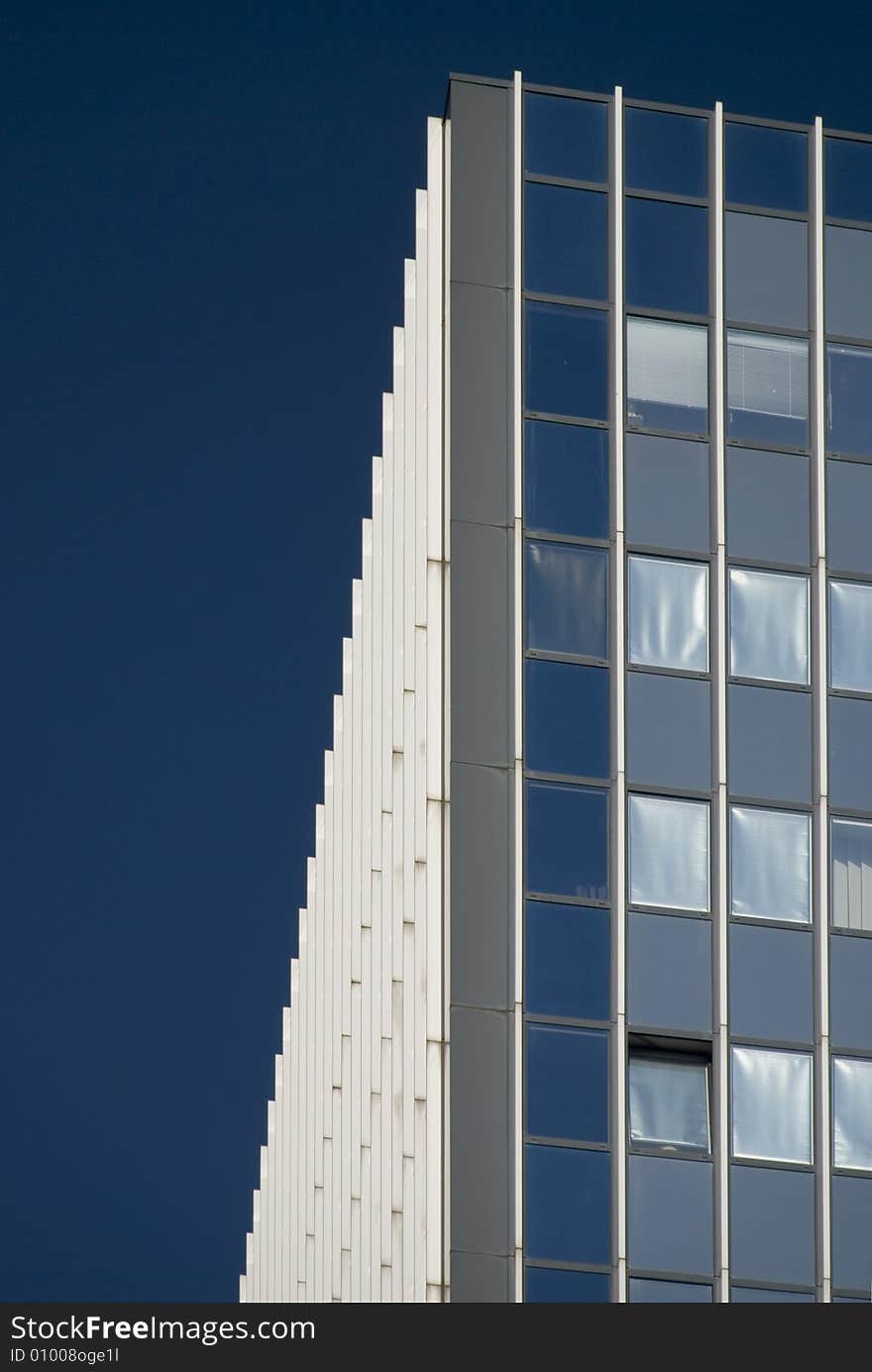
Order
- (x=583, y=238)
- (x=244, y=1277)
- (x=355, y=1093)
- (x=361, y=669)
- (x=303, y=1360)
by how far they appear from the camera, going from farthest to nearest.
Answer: (x=244, y=1277)
(x=361, y=669)
(x=355, y=1093)
(x=583, y=238)
(x=303, y=1360)

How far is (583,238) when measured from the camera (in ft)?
202

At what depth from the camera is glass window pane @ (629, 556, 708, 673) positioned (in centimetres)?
6024

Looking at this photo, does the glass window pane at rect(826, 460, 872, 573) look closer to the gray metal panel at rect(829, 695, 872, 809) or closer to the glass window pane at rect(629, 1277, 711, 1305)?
the gray metal panel at rect(829, 695, 872, 809)

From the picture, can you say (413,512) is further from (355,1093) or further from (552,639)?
(355,1093)

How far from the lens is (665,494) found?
60.8m

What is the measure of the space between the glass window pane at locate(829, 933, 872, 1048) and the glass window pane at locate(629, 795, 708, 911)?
2615 mm

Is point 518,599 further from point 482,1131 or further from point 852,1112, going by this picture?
point 852,1112

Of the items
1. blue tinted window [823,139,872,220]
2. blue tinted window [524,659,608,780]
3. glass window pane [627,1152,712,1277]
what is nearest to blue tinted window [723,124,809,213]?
blue tinted window [823,139,872,220]

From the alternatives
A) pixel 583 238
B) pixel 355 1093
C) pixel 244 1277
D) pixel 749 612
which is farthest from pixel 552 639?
pixel 244 1277

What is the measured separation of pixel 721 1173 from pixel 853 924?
17.7 feet

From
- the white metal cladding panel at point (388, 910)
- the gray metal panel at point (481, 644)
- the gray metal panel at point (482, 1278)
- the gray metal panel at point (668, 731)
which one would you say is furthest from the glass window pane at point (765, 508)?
the gray metal panel at point (482, 1278)

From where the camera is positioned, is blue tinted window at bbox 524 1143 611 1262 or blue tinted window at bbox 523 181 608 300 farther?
blue tinted window at bbox 523 181 608 300

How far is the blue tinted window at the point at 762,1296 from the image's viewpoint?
5691 centimetres

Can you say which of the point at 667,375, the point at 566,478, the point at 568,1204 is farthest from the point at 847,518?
the point at 568,1204
